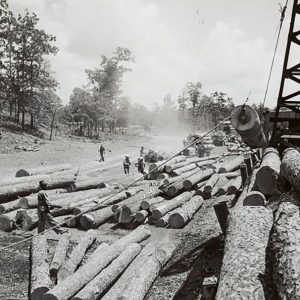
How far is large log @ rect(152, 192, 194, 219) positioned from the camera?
37.9 ft

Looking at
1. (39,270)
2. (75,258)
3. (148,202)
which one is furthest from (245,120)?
(39,270)

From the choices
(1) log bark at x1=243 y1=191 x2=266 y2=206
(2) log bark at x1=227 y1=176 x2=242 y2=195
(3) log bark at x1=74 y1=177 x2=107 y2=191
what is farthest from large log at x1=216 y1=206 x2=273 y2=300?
(3) log bark at x1=74 y1=177 x2=107 y2=191

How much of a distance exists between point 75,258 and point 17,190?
6.28 meters

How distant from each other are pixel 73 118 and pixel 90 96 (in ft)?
23.2

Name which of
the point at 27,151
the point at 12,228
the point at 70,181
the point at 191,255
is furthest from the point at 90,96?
the point at 191,255

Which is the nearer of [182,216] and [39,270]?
[39,270]

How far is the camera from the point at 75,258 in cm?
793

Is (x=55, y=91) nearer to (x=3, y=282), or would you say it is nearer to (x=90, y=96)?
(x=90, y=96)

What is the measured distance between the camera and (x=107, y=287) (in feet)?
23.3

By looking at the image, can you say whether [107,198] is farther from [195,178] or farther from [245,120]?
[195,178]

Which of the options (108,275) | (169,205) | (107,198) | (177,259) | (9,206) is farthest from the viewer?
(169,205)

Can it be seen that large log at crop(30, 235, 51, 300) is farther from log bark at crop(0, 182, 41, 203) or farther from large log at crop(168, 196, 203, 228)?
log bark at crop(0, 182, 41, 203)

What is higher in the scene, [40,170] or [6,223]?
[40,170]

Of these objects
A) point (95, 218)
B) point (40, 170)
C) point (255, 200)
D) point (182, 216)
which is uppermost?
point (255, 200)
